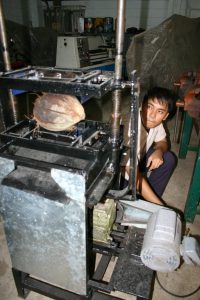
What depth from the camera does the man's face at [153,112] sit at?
148 centimetres

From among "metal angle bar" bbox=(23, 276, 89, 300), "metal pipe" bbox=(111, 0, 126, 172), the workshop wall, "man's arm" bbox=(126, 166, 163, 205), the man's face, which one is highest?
the workshop wall

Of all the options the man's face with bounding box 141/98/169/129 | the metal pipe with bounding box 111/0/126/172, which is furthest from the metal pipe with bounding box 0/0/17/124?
the man's face with bounding box 141/98/169/129

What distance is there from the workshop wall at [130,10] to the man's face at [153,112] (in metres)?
4.33

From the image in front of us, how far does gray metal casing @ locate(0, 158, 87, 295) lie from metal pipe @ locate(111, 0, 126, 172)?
274 mm

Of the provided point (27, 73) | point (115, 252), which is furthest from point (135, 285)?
point (27, 73)

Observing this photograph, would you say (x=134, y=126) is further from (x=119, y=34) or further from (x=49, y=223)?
(x=49, y=223)

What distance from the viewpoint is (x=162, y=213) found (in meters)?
0.96

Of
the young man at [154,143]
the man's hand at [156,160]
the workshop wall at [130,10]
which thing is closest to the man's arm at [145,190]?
the young man at [154,143]

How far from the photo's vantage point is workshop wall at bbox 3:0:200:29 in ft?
15.7

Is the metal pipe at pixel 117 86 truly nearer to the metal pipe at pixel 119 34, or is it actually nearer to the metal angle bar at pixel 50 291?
the metal pipe at pixel 119 34

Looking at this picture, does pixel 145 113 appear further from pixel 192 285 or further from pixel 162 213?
pixel 192 285

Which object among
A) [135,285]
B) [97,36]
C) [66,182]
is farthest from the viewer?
[97,36]

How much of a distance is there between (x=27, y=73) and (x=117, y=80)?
0.37m

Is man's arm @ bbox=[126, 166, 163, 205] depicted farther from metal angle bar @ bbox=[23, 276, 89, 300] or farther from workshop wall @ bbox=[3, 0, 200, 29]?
workshop wall @ bbox=[3, 0, 200, 29]
